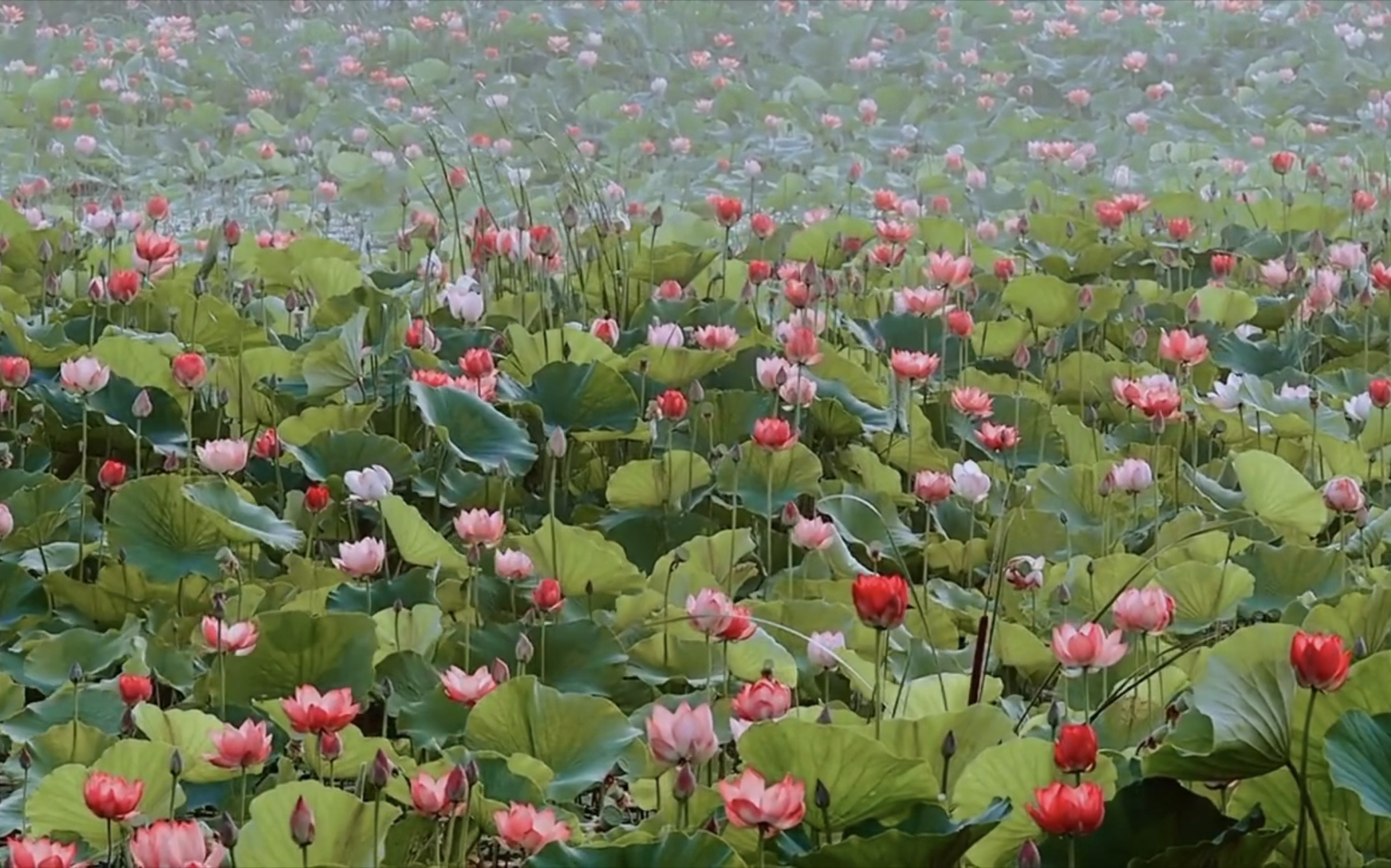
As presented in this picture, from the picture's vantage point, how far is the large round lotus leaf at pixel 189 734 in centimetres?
114

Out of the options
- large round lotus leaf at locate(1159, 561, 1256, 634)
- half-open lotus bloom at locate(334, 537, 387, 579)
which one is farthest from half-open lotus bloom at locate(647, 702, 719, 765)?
large round lotus leaf at locate(1159, 561, 1256, 634)

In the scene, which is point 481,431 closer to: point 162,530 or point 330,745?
point 162,530

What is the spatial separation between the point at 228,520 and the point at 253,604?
73mm

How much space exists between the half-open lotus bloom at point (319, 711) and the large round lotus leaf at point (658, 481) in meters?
0.69

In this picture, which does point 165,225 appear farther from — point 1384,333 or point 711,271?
point 1384,333

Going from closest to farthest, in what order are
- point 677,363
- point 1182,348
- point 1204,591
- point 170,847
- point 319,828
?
point 170,847
point 319,828
point 1204,591
point 1182,348
point 677,363

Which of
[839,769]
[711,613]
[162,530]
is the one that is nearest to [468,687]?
[711,613]

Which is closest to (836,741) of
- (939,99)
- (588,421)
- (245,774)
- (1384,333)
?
(245,774)

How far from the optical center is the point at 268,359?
1.95 metres

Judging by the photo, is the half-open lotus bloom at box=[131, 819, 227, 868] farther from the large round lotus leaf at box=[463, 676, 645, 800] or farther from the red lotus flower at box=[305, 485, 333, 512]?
the red lotus flower at box=[305, 485, 333, 512]

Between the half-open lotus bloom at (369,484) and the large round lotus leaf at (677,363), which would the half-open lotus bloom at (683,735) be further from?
the large round lotus leaf at (677,363)

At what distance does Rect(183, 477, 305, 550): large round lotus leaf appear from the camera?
4.80 feet

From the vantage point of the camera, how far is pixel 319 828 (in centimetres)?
98

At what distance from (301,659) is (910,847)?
0.56 m
